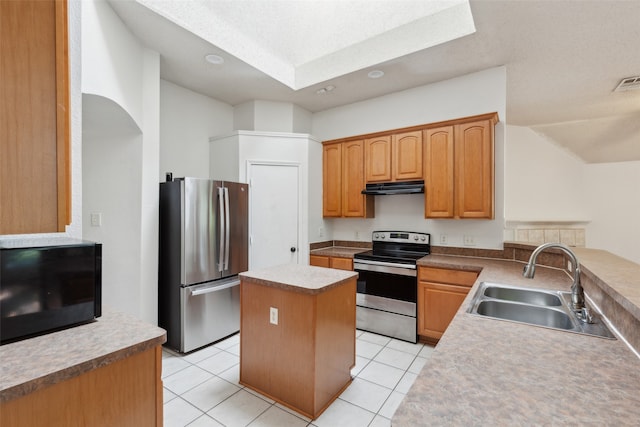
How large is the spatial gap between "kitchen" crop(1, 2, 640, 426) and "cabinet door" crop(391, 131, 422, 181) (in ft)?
0.97

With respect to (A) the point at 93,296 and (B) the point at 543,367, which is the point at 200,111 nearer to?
(A) the point at 93,296

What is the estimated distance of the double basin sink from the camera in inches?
52.5

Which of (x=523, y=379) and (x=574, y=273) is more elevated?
(x=574, y=273)

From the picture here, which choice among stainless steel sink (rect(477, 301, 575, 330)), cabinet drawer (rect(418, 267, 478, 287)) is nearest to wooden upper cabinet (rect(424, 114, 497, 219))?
cabinet drawer (rect(418, 267, 478, 287))

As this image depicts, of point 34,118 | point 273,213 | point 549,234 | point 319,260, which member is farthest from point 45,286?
point 549,234

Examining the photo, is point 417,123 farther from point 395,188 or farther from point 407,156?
point 395,188

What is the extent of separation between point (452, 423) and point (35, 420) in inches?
45.9

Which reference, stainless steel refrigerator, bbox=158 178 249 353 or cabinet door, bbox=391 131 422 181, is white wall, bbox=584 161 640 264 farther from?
stainless steel refrigerator, bbox=158 178 249 353

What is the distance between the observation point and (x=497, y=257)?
310 cm

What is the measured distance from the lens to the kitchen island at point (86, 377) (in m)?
0.83

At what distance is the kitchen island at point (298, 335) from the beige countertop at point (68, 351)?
38.9 inches

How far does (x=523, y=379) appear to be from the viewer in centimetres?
86

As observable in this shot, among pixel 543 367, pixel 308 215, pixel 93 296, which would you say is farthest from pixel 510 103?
pixel 93 296

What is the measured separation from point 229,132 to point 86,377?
3523 mm
